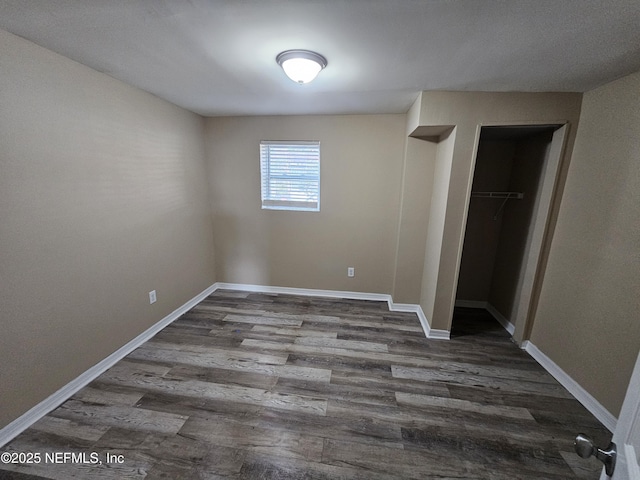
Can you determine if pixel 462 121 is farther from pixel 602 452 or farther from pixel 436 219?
pixel 602 452

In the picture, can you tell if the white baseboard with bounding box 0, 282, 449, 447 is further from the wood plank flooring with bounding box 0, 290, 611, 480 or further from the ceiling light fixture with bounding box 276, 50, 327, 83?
the ceiling light fixture with bounding box 276, 50, 327, 83

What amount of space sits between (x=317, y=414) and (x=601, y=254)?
7.31ft

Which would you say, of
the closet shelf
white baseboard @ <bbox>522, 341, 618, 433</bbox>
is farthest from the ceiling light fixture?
white baseboard @ <bbox>522, 341, 618, 433</bbox>

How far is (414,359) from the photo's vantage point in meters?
2.19

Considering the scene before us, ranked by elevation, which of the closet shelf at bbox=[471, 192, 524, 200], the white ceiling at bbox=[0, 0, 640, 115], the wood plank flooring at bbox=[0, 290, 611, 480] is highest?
the white ceiling at bbox=[0, 0, 640, 115]

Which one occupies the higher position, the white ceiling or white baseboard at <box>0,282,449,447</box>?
the white ceiling

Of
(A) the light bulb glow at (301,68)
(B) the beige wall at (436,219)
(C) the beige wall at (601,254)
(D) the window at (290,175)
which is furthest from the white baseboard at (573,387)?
(A) the light bulb glow at (301,68)

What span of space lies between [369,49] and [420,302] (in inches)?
101

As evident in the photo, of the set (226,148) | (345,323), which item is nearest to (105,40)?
(226,148)

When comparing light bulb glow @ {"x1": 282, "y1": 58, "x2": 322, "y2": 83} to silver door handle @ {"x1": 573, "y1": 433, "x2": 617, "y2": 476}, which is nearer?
silver door handle @ {"x1": 573, "y1": 433, "x2": 617, "y2": 476}

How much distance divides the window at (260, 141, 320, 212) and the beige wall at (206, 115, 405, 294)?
0.25ft

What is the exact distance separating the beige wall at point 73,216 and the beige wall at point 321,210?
0.76 metres

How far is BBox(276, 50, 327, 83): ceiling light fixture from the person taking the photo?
1.48m

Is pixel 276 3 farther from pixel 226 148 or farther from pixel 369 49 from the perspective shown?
pixel 226 148
